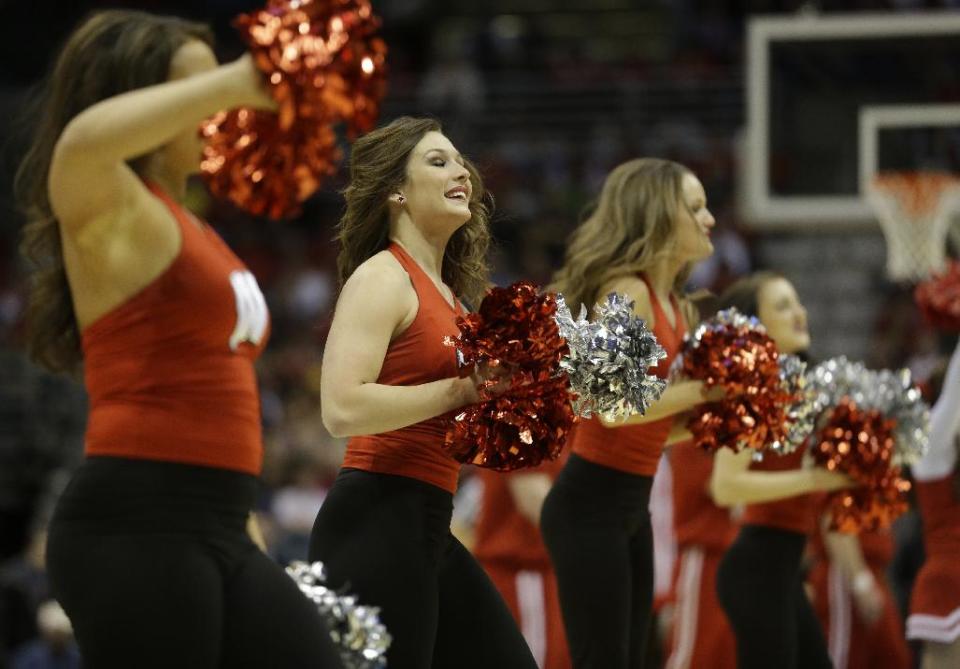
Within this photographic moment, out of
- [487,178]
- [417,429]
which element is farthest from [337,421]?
[487,178]

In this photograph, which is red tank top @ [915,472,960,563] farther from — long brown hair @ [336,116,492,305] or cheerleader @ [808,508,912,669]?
long brown hair @ [336,116,492,305]

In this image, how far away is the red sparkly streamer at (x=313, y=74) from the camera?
7.95 feet

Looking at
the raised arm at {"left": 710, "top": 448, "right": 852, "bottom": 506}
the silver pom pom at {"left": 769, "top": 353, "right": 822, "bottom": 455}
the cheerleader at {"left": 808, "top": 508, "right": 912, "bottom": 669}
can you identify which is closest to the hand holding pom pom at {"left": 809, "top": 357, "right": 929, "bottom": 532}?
the raised arm at {"left": 710, "top": 448, "right": 852, "bottom": 506}

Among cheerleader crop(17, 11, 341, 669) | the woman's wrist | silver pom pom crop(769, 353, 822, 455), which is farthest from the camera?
the woman's wrist

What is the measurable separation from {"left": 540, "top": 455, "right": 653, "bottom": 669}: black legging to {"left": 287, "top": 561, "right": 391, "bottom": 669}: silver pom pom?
108 centimetres

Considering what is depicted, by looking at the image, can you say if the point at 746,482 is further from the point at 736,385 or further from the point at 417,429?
the point at 417,429

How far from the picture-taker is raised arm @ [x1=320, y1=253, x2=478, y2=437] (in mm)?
3125

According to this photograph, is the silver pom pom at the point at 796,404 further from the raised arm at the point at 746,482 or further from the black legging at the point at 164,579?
the black legging at the point at 164,579

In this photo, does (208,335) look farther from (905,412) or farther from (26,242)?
(905,412)

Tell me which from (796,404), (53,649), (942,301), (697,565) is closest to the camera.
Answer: (796,404)

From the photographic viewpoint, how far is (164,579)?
254cm

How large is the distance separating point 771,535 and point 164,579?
108 inches

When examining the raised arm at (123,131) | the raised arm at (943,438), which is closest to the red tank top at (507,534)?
the raised arm at (943,438)

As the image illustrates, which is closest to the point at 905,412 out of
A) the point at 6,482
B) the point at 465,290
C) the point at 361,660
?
the point at 465,290
